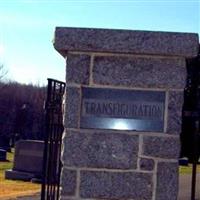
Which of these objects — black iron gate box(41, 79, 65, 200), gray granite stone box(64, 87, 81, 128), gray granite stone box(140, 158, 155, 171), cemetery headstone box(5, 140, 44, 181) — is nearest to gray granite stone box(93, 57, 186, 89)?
gray granite stone box(64, 87, 81, 128)

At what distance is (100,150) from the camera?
14.0ft

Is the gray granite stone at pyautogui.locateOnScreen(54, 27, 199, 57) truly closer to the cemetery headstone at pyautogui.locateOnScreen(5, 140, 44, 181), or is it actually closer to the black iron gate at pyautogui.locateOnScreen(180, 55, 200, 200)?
the black iron gate at pyautogui.locateOnScreen(180, 55, 200, 200)

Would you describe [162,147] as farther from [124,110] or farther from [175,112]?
[124,110]

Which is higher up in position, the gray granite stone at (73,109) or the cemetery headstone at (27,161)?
the gray granite stone at (73,109)

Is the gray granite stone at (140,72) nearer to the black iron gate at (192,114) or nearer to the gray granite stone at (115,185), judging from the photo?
the black iron gate at (192,114)

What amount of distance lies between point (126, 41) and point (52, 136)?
1.29 metres

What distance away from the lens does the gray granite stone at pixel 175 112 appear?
13.8ft

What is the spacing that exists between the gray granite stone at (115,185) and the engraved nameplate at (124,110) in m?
0.38

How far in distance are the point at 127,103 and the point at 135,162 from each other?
0.48 meters

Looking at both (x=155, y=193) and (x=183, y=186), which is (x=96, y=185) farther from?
(x=183, y=186)

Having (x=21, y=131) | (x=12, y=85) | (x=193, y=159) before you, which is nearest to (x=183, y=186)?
(x=193, y=159)

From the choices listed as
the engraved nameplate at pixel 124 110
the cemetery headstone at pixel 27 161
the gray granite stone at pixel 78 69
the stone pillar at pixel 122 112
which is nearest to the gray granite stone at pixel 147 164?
the stone pillar at pixel 122 112

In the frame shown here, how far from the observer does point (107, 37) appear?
4.21 meters

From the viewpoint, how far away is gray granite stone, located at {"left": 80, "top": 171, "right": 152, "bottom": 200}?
4219mm
